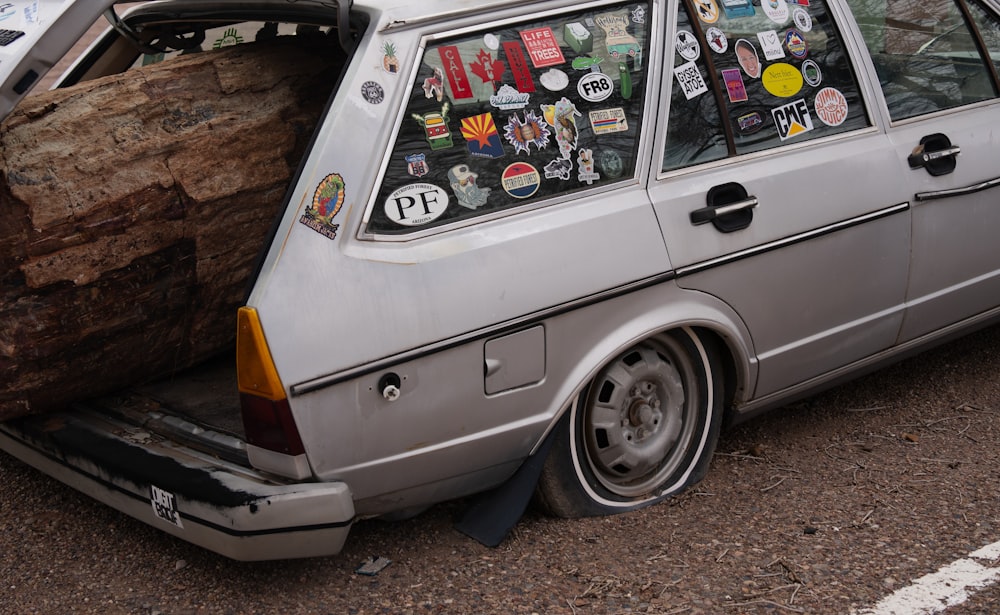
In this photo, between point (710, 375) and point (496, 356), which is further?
point (710, 375)

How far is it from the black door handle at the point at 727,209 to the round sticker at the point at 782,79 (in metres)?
0.40

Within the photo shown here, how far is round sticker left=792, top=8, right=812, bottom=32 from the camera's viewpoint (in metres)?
3.54

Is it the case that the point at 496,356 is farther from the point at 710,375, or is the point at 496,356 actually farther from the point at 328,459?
the point at 710,375

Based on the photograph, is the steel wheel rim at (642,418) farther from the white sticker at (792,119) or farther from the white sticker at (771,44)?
the white sticker at (771,44)

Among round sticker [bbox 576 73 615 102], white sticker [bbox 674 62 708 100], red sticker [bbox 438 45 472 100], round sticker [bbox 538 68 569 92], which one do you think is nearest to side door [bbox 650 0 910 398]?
white sticker [bbox 674 62 708 100]

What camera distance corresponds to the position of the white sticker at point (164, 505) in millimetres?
2883

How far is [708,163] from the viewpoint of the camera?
3285mm

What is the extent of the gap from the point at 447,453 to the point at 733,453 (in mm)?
1404

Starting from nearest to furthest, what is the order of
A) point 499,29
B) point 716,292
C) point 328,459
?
point 328,459 → point 499,29 → point 716,292

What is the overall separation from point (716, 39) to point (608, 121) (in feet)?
1.68

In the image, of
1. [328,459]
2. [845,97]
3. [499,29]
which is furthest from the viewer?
[845,97]

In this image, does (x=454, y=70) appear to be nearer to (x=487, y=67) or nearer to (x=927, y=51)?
(x=487, y=67)

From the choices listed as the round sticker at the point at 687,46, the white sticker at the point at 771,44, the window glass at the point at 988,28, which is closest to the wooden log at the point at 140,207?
the round sticker at the point at 687,46

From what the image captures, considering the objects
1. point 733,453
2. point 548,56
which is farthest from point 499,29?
point 733,453
